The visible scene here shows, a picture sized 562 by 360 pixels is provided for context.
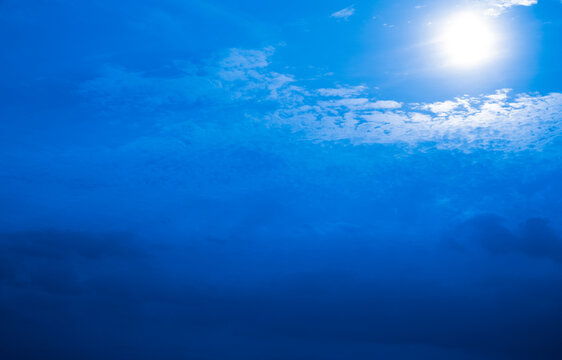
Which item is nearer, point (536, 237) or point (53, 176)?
point (53, 176)

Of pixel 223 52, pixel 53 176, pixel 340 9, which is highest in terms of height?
pixel 340 9

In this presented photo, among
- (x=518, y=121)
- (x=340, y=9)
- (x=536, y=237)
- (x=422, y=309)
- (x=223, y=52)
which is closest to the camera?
(x=340, y=9)

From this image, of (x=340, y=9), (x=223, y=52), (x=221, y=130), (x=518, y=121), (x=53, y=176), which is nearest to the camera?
(x=340, y=9)

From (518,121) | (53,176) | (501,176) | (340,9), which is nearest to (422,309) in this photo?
(501,176)

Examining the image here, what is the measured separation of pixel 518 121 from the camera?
22.1ft

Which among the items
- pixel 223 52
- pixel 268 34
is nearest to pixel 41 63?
pixel 223 52

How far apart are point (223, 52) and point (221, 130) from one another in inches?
67.1

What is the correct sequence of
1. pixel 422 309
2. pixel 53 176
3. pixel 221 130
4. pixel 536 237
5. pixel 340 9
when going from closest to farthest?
pixel 340 9
pixel 221 130
pixel 53 176
pixel 536 237
pixel 422 309

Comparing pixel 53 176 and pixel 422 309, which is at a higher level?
pixel 53 176

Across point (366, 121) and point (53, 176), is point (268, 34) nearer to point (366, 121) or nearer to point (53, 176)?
point (366, 121)

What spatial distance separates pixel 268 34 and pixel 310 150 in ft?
8.46

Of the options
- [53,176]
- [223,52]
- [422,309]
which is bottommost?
[422,309]

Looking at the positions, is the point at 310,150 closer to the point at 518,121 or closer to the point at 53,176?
the point at 518,121

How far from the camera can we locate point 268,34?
19.0ft
